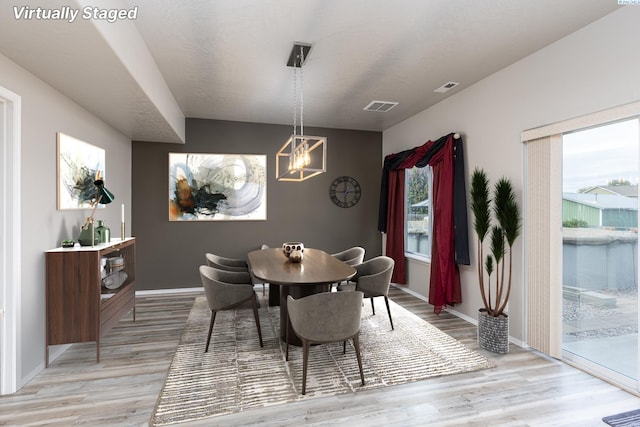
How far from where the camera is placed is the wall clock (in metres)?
5.64

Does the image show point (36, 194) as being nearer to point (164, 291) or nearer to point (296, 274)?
point (296, 274)

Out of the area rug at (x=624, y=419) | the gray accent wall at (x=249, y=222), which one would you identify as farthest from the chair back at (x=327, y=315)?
the gray accent wall at (x=249, y=222)

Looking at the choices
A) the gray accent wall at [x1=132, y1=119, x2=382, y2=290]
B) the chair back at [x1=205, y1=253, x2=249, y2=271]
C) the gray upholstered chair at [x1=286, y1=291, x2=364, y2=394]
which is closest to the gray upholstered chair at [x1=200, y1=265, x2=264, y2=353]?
the gray upholstered chair at [x1=286, y1=291, x2=364, y2=394]

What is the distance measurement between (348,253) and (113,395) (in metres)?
2.94

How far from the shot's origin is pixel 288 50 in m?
2.90

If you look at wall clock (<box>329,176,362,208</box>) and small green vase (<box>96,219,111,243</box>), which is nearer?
small green vase (<box>96,219,111,243</box>)

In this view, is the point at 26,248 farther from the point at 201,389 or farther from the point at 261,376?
the point at 261,376

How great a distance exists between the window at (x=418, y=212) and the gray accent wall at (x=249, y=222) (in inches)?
28.1

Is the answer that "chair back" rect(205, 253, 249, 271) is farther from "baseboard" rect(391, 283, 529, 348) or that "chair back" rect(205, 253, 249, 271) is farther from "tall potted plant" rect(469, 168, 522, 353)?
"tall potted plant" rect(469, 168, 522, 353)

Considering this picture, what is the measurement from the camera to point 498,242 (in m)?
3.01

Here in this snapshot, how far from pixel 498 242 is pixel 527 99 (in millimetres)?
1348

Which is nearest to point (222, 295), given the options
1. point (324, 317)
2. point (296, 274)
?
point (296, 274)

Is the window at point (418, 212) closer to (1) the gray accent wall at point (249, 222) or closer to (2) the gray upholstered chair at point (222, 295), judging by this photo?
(1) the gray accent wall at point (249, 222)

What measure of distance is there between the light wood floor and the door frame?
8.3 inches
